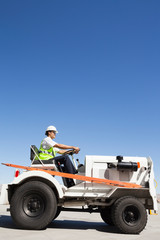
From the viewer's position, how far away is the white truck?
506 cm

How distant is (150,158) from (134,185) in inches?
33.3

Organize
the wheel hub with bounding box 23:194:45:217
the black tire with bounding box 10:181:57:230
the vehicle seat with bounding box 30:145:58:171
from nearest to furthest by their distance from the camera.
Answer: the black tire with bounding box 10:181:57:230 → the wheel hub with bounding box 23:194:45:217 → the vehicle seat with bounding box 30:145:58:171

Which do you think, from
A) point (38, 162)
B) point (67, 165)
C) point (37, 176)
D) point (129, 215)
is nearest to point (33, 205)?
point (37, 176)

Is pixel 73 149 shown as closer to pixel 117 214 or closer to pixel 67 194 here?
pixel 67 194

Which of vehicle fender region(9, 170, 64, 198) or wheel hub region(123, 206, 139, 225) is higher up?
vehicle fender region(9, 170, 64, 198)

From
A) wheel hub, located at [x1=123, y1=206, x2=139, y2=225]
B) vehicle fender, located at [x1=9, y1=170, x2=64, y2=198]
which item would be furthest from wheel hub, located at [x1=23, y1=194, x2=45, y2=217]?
wheel hub, located at [x1=123, y1=206, x2=139, y2=225]

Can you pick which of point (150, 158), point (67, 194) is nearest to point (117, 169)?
point (150, 158)

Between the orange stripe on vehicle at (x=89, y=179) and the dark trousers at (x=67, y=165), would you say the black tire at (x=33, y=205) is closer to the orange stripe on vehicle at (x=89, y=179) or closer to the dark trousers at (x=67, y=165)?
the orange stripe on vehicle at (x=89, y=179)

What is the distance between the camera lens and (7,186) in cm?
532

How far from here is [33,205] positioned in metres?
5.13

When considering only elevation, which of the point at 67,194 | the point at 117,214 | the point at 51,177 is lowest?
the point at 117,214

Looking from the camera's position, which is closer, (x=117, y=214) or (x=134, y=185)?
(x=117, y=214)

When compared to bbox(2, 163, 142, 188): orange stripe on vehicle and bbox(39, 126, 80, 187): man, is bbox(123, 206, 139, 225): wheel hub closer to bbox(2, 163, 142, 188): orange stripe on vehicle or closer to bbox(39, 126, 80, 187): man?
bbox(2, 163, 142, 188): orange stripe on vehicle

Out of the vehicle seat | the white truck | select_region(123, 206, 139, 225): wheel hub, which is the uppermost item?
the vehicle seat
